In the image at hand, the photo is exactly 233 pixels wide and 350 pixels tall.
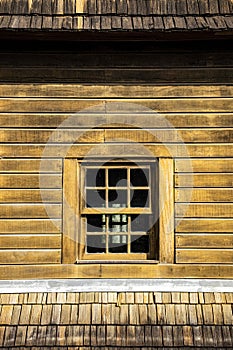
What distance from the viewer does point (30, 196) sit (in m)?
6.16

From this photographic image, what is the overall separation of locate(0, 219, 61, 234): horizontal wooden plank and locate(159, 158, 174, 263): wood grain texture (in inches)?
49.8

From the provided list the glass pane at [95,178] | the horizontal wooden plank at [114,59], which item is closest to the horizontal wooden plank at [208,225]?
the glass pane at [95,178]

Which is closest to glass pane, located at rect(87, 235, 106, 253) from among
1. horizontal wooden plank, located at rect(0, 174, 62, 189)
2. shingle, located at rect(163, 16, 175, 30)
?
horizontal wooden plank, located at rect(0, 174, 62, 189)

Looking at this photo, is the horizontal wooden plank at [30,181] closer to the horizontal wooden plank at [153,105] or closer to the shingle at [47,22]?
the horizontal wooden plank at [153,105]

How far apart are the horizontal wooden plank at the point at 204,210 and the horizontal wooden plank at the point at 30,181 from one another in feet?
5.01

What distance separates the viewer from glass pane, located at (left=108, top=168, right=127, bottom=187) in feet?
20.7

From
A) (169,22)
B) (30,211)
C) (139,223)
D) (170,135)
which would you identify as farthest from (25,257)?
(169,22)

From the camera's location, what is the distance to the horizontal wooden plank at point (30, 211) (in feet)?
20.1

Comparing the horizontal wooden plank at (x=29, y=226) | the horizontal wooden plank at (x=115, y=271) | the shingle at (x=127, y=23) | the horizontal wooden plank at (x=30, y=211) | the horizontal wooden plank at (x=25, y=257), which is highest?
the shingle at (x=127, y=23)

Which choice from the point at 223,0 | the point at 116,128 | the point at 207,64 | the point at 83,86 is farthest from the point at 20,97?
the point at 223,0

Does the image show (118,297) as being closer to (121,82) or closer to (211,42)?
(121,82)

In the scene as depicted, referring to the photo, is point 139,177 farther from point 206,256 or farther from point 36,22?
point 36,22

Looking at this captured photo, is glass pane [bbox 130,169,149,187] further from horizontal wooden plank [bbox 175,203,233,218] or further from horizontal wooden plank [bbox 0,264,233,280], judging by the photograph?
horizontal wooden plank [bbox 0,264,233,280]

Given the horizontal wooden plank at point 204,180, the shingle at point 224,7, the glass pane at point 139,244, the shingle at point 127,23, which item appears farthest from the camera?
the glass pane at point 139,244
